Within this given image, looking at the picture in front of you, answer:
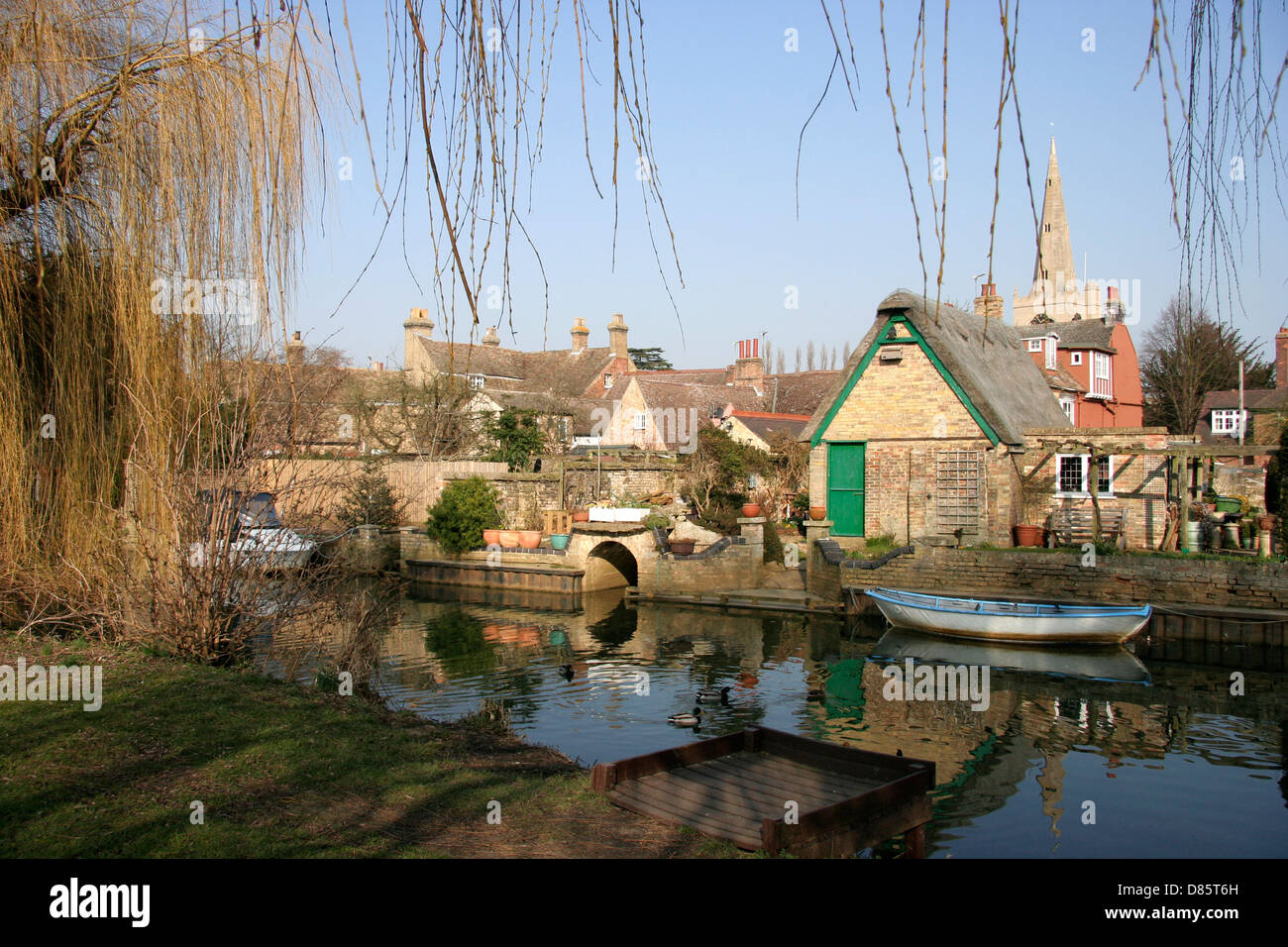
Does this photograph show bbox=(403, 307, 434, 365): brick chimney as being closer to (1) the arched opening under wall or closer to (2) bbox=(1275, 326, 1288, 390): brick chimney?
(1) the arched opening under wall

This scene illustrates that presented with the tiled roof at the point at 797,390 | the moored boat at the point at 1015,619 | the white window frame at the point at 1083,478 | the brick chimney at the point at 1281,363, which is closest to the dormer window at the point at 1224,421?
the brick chimney at the point at 1281,363

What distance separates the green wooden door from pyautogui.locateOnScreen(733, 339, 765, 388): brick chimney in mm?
22467

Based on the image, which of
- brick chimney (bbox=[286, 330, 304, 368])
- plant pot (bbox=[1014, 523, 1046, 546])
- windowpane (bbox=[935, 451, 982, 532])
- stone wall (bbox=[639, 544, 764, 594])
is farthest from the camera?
stone wall (bbox=[639, 544, 764, 594])

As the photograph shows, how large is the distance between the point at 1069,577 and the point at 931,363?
6508mm

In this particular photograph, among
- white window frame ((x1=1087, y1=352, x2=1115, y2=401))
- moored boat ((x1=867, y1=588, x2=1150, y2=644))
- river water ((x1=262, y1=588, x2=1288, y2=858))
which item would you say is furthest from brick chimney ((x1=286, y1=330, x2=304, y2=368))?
white window frame ((x1=1087, y1=352, x2=1115, y2=401))

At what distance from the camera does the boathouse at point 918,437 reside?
70.2 ft

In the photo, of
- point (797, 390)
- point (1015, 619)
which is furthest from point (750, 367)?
point (1015, 619)

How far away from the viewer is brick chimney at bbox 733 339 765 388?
151ft

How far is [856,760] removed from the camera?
682 centimetres

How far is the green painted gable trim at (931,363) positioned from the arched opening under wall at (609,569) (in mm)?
6484

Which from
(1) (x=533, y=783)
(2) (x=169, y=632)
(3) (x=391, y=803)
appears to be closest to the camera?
(3) (x=391, y=803)

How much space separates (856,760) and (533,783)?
247cm
